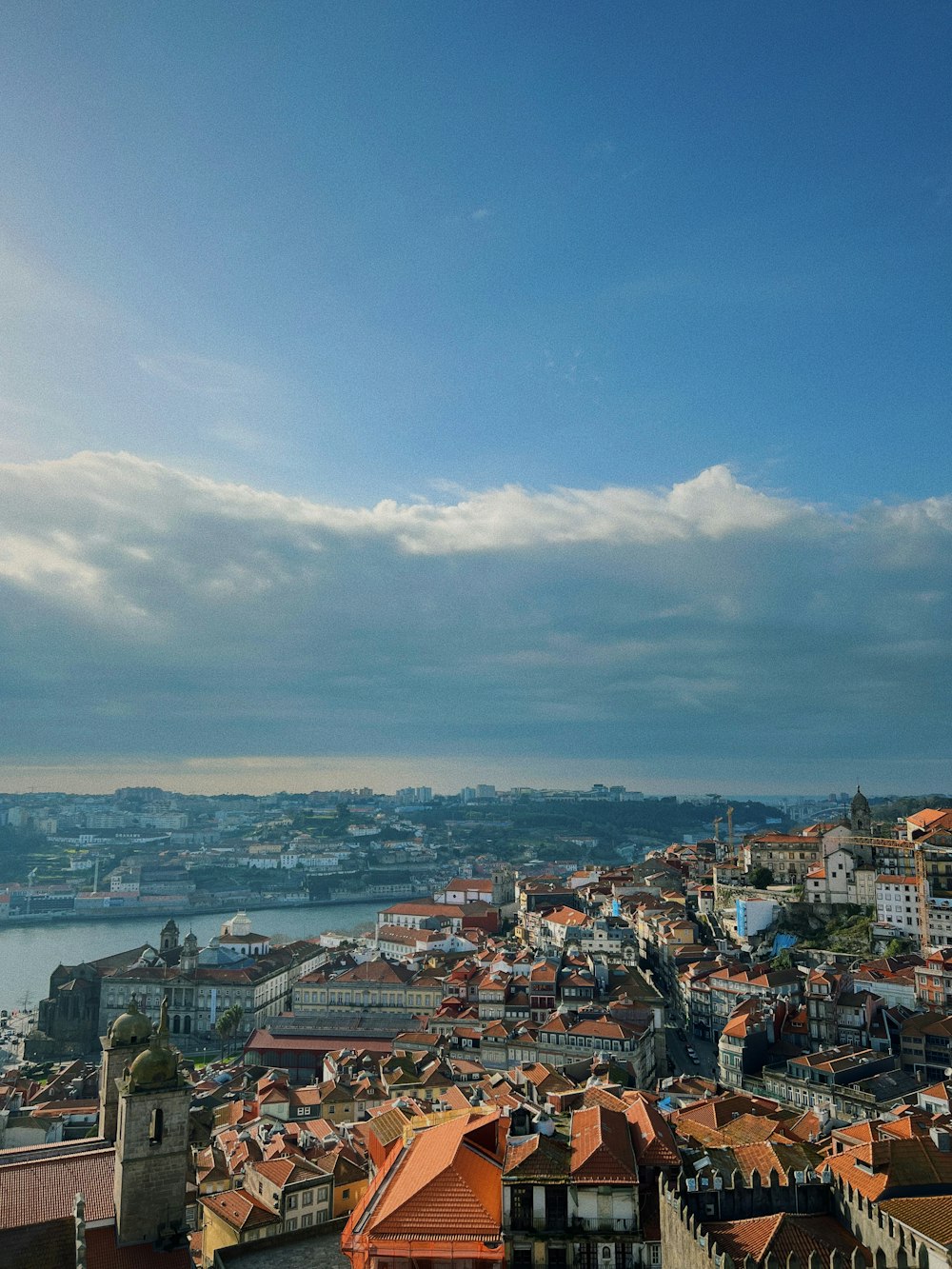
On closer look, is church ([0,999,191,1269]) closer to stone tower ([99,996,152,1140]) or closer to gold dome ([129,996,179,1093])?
gold dome ([129,996,179,1093])

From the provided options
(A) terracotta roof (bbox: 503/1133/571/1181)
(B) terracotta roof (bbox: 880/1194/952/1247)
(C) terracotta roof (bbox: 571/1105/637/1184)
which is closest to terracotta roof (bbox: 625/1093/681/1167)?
(C) terracotta roof (bbox: 571/1105/637/1184)

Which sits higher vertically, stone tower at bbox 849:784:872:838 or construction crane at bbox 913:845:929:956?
stone tower at bbox 849:784:872:838

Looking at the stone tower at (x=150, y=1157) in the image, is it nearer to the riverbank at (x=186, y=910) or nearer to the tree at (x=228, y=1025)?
the tree at (x=228, y=1025)

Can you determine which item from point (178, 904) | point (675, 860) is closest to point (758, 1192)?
point (675, 860)

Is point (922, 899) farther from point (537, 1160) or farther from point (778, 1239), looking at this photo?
point (537, 1160)

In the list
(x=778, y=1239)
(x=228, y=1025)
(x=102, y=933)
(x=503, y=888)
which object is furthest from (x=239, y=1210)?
(x=102, y=933)

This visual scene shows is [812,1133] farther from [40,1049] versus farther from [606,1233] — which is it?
[40,1049]
